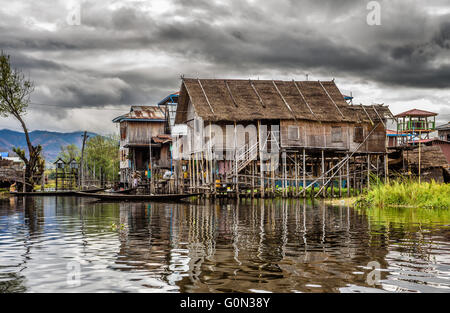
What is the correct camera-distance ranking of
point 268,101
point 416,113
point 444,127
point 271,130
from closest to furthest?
point 271,130
point 268,101
point 416,113
point 444,127

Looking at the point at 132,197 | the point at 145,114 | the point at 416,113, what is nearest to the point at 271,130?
the point at 132,197

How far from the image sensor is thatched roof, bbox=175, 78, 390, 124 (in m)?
33.2

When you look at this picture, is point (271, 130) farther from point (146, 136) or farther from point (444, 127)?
point (444, 127)

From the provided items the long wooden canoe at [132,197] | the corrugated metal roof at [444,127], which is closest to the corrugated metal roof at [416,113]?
the corrugated metal roof at [444,127]

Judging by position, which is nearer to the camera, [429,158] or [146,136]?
[429,158]

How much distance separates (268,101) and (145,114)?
18.8 metres

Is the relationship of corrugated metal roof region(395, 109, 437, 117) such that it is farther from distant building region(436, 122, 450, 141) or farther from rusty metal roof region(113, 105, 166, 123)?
rusty metal roof region(113, 105, 166, 123)

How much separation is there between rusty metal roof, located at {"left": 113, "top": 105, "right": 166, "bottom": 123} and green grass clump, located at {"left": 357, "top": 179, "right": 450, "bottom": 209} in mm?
29992

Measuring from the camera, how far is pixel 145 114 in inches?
1957

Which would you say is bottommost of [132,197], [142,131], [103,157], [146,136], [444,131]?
[132,197]

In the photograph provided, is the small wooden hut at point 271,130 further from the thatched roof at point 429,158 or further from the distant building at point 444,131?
the distant building at point 444,131

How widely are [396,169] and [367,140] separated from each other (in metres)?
5.79
